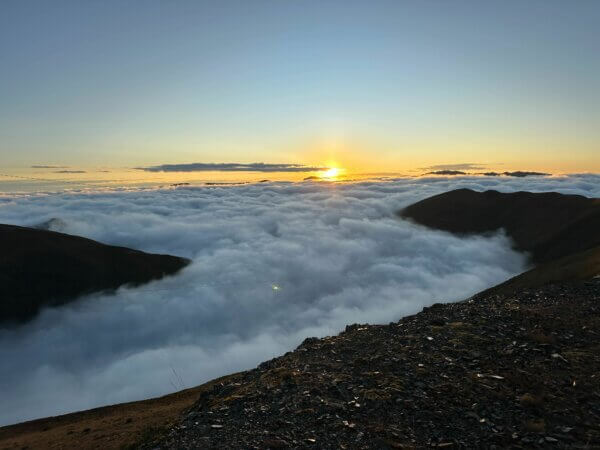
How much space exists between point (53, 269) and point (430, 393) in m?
148

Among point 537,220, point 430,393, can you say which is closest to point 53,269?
point 430,393

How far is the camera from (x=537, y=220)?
162750 mm

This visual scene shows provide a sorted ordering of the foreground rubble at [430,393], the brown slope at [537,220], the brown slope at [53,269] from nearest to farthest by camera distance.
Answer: the foreground rubble at [430,393], the brown slope at [53,269], the brown slope at [537,220]

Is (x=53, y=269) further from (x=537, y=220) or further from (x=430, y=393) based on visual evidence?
(x=537, y=220)

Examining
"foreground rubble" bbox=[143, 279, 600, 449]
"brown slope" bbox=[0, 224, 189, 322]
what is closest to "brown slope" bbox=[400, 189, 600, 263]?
"foreground rubble" bbox=[143, 279, 600, 449]

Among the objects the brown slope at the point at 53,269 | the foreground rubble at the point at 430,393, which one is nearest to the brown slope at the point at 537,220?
the foreground rubble at the point at 430,393

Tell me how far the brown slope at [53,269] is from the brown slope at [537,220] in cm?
14204

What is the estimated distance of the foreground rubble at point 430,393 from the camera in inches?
512

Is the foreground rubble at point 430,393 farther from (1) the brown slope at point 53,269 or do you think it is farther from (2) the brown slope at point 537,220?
(1) the brown slope at point 53,269

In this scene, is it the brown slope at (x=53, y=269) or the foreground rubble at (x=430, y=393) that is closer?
the foreground rubble at (x=430, y=393)

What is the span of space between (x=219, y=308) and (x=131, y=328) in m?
34.4

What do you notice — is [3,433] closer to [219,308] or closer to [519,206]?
[219,308]

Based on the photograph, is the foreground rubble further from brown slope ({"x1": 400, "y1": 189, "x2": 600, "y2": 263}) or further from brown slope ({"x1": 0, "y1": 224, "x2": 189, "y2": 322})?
brown slope ({"x1": 0, "y1": 224, "x2": 189, "y2": 322})

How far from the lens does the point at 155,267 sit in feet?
530
